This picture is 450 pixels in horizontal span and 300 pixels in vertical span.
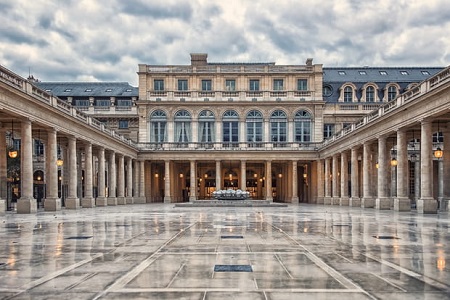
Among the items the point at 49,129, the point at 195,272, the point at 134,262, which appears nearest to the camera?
the point at 195,272

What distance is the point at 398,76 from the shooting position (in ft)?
243

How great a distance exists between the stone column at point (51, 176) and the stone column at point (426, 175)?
93.7 feet

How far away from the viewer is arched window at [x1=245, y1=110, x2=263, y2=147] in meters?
70.8

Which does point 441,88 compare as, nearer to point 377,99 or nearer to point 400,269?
point 400,269

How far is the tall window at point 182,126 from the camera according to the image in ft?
232

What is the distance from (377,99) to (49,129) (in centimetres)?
5055

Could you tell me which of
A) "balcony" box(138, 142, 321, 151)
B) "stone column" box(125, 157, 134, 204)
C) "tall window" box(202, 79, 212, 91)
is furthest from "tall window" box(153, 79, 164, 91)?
"stone column" box(125, 157, 134, 204)

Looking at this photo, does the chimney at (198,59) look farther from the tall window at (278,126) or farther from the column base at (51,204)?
the column base at (51,204)

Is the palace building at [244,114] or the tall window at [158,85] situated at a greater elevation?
the tall window at [158,85]

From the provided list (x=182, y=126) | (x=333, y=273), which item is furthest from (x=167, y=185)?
(x=333, y=273)

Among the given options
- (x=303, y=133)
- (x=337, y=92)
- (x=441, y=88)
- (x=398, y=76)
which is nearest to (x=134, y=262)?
(x=441, y=88)

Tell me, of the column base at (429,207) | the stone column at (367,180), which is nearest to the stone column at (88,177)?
the stone column at (367,180)

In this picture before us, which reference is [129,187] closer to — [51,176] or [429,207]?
[51,176]

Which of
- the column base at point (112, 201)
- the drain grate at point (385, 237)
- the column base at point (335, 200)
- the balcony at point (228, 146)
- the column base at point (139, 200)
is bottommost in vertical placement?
the column base at point (139, 200)
